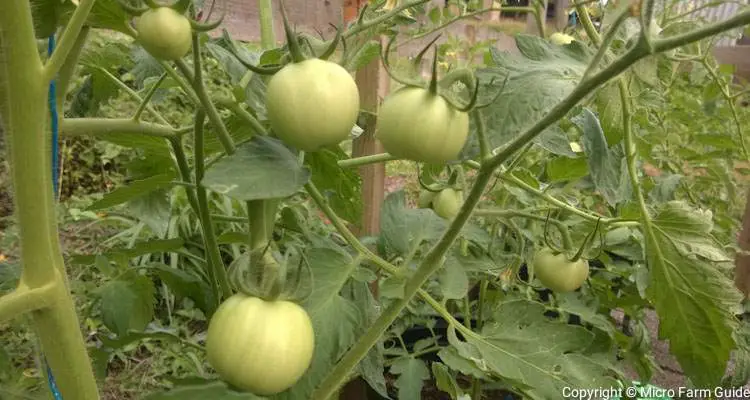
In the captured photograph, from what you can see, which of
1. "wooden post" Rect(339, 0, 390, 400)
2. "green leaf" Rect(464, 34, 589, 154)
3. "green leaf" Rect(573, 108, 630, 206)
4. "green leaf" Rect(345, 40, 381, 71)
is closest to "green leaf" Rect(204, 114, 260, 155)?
"green leaf" Rect(345, 40, 381, 71)

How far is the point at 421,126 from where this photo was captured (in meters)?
0.40

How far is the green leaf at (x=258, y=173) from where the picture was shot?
38 centimetres

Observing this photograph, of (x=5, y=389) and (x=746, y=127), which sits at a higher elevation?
(x=5, y=389)

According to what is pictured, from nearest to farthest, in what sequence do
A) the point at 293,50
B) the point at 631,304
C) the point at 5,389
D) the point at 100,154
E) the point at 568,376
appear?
the point at 293,50, the point at 5,389, the point at 568,376, the point at 631,304, the point at 100,154

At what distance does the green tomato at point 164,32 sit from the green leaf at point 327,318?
24 cm

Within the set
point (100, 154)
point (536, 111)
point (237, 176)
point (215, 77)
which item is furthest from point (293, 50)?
point (215, 77)

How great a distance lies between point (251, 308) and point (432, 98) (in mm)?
190

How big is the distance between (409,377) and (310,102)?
0.77m

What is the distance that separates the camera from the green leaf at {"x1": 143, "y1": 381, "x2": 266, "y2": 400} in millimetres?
574

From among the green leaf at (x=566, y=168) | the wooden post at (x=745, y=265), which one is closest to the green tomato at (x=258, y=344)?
the green leaf at (x=566, y=168)

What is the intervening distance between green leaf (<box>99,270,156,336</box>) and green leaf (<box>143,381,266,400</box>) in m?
0.18

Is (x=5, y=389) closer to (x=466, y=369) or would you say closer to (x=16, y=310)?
(x=16, y=310)

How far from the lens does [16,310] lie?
1.33 feet

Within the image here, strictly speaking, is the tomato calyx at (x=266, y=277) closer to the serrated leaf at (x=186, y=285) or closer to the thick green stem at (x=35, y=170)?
the thick green stem at (x=35, y=170)
